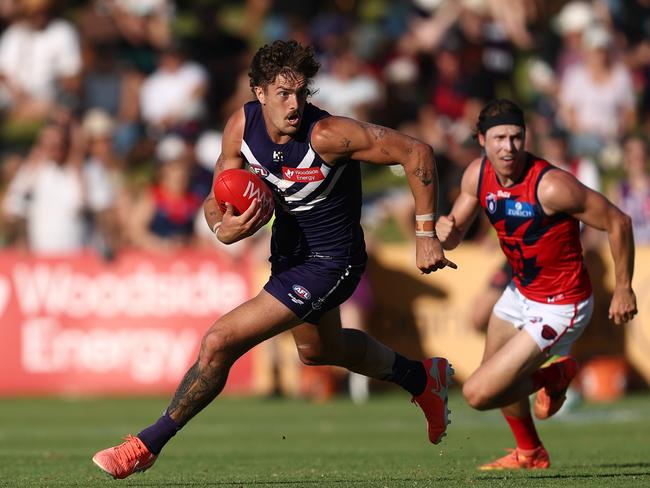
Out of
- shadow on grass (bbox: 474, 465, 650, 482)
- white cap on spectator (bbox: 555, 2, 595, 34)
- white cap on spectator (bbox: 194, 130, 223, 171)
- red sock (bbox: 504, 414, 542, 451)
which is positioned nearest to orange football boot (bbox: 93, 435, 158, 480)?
shadow on grass (bbox: 474, 465, 650, 482)

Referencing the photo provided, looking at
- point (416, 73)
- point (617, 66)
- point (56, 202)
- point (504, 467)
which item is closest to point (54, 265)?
point (56, 202)

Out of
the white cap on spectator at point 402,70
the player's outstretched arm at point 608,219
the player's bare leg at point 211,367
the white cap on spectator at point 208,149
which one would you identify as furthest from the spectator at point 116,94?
the player's bare leg at point 211,367

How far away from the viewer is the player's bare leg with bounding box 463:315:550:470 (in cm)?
845

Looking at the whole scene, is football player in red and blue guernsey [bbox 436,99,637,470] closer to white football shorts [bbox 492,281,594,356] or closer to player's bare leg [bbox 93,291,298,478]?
white football shorts [bbox 492,281,594,356]

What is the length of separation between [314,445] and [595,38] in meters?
8.57

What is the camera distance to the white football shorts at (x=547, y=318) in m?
8.59

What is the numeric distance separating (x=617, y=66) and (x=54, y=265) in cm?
754

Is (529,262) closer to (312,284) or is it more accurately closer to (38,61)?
(312,284)

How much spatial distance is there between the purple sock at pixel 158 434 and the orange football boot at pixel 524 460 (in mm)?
2162

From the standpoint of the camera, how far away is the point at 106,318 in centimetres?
1599

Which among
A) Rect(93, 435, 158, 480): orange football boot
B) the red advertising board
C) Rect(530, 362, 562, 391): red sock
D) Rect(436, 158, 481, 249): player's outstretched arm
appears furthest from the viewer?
the red advertising board

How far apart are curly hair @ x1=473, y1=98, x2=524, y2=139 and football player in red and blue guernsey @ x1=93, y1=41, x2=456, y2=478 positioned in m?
1.04

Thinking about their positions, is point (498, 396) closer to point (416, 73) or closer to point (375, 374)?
point (375, 374)

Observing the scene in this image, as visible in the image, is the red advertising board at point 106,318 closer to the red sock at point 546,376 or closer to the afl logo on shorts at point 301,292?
the red sock at point 546,376
